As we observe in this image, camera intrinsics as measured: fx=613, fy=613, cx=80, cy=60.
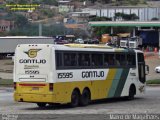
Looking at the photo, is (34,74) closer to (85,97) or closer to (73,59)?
(73,59)

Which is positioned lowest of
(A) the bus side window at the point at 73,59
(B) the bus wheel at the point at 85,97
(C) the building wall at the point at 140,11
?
(C) the building wall at the point at 140,11

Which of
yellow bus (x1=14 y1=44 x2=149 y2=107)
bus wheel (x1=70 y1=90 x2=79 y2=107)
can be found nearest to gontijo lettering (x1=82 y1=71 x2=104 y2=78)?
yellow bus (x1=14 y1=44 x2=149 y2=107)

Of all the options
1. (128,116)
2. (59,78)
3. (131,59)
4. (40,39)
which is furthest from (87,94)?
(40,39)

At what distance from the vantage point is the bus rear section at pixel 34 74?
25.6 m

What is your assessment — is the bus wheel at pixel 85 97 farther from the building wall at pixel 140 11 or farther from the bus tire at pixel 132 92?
the building wall at pixel 140 11

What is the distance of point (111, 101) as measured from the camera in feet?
103

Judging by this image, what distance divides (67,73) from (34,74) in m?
1.49

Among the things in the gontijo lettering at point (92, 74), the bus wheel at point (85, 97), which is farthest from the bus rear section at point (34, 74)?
the gontijo lettering at point (92, 74)

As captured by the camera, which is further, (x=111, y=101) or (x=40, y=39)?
(x=40, y=39)

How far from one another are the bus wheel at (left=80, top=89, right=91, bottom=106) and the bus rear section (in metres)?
2.30

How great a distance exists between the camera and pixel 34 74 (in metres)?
25.9

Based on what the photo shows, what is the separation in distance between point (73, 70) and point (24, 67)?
2.22 metres

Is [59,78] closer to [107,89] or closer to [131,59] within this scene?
[107,89]

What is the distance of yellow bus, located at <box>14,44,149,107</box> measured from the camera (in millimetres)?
25688
